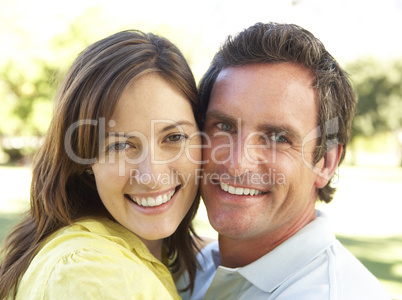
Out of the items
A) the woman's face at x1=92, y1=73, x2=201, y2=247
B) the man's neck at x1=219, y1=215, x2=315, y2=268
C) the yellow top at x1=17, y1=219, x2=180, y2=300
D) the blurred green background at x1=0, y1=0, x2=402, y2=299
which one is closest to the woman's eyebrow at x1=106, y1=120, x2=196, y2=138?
the woman's face at x1=92, y1=73, x2=201, y2=247

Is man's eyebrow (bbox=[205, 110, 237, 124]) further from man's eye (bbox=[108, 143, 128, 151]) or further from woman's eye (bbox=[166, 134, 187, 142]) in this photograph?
man's eye (bbox=[108, 143, 128, 151])

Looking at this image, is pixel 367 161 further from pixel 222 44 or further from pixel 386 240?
pixel 222 44

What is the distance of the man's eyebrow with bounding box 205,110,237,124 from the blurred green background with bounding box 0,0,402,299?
1645cm

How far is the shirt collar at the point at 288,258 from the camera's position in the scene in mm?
2449

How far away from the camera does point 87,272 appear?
173 centimetres

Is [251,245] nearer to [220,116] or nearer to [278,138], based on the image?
[278,138]

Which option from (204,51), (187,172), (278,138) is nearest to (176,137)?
(187,172)

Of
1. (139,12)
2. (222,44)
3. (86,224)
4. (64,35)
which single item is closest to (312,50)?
(222,44)

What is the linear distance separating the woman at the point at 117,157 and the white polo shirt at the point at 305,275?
434mm

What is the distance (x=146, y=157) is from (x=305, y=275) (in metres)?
1.04

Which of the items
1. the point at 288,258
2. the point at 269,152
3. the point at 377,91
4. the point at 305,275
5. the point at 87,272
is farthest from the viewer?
the point at 377,91

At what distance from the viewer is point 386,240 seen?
11.0 meters

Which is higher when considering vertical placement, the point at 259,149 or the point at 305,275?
the point at 259,149

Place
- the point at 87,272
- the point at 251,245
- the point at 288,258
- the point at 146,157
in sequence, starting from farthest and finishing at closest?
1. the point at 251,245
2. the point at 288,258
3. the point at 146,157
4. the point at 87,272
